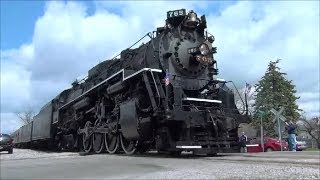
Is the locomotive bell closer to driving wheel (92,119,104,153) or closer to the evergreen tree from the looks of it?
driving wheel (92,119,104,153)

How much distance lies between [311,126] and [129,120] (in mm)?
57673

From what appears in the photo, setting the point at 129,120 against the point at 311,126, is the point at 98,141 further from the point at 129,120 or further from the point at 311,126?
the point at 311,126

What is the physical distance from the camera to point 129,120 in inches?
598

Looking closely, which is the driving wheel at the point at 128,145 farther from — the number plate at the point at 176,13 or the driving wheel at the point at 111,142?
the number plate at the point at 176,13

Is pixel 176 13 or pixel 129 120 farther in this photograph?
pixel 176 13

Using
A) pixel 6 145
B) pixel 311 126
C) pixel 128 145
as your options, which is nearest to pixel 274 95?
pixel 311 126

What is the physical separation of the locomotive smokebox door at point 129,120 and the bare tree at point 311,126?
176ft

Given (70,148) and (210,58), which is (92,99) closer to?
(70,148)

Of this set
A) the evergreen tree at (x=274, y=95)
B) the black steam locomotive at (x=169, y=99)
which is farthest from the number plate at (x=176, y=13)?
the evergreen tree at (x=274, y=95)

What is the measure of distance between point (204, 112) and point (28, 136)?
21.3 meters

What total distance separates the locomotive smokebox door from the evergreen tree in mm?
37022

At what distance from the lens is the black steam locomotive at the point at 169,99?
14312 millimetres

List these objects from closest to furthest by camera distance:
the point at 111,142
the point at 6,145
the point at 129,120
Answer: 1. the point at 129,120
2. the point at 111,142
3. the point at 6,145

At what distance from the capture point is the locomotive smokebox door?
1487 centimetres
